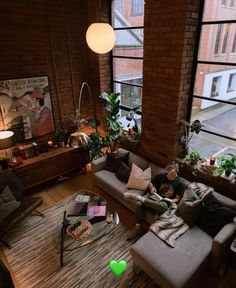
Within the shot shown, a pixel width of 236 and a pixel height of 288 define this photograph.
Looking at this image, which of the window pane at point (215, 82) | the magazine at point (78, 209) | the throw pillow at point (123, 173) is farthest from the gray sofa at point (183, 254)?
the window pane at point (215, 82)

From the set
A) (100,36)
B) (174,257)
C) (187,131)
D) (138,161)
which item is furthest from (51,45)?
(174,257)

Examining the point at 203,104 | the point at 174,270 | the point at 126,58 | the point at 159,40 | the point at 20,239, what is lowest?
the point at 20,239

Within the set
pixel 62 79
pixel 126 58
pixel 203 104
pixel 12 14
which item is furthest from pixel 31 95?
pixel 203 104

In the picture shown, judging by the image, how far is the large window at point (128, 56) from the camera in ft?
12.7

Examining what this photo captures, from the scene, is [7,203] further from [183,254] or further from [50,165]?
[183,254]

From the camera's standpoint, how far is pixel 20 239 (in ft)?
9.89

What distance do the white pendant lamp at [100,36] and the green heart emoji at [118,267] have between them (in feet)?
8.19

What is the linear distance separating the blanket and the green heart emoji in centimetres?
50

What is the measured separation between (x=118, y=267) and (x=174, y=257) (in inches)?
24.9

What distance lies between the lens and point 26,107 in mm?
3885

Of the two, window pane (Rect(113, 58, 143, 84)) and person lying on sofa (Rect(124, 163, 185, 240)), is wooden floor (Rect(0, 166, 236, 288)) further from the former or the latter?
window pane (Rect(113, 58, 143, 84))

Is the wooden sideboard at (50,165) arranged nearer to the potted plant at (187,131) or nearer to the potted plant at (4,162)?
the potted plant at (4,162)

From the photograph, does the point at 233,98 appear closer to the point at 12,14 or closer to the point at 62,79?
the point at 62,79

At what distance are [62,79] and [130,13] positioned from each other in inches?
67.2
